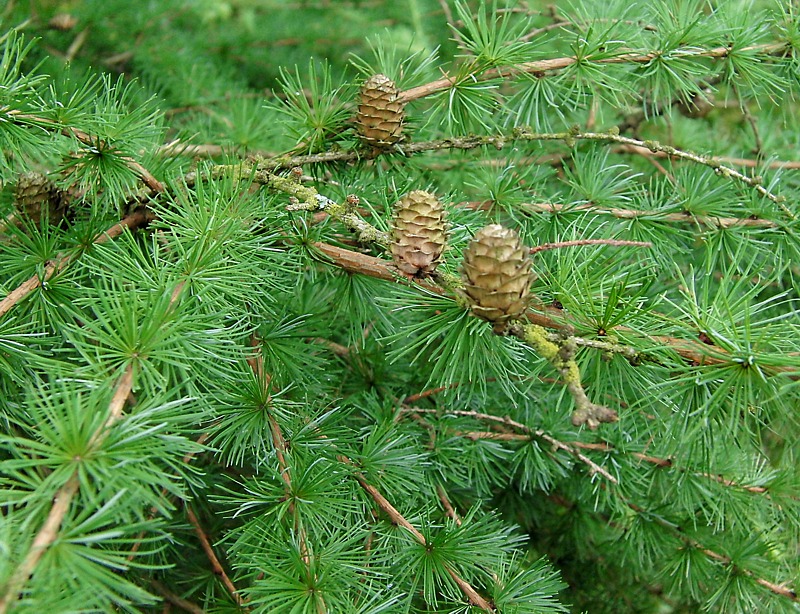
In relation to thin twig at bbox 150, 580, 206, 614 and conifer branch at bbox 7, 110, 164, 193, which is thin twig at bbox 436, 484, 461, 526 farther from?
conifer branch at bbox 7, 110, 164, 193

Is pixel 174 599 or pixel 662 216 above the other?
pixel 662 216

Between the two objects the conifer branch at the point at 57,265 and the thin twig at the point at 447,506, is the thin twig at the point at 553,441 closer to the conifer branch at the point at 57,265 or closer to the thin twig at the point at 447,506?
the thin twig at the point at 447,506

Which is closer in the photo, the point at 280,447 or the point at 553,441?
the point at 280,447

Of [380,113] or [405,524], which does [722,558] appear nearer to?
[405,524]

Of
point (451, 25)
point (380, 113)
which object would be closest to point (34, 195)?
point (380, 113)

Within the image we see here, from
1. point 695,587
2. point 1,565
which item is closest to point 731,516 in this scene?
point 695,587

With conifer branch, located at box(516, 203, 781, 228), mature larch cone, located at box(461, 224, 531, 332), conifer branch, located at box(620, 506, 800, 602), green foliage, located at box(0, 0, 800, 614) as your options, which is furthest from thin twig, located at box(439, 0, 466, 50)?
conifer branch, located at box(620, 506, 800, 602)
